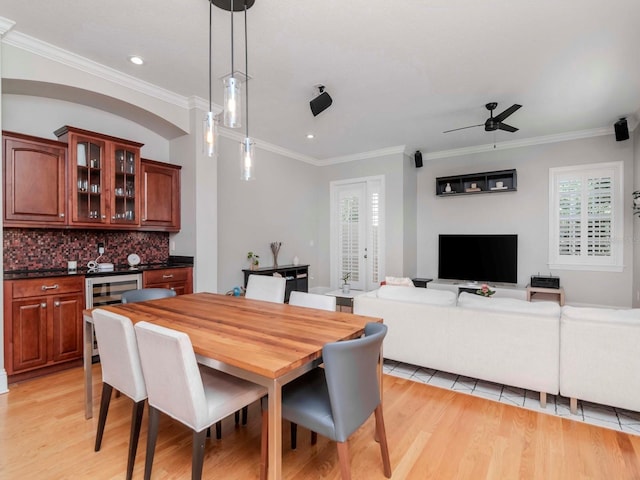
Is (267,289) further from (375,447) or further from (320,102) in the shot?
(320,102)

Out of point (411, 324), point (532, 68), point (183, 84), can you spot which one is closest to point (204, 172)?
point (183, 84)

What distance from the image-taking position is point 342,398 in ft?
4.86

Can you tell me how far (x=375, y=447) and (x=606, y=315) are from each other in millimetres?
1862

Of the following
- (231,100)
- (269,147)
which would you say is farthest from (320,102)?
(269,147)

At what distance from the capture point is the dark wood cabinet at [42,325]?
109 inches

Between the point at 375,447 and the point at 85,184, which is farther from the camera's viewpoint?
the point at 85,184

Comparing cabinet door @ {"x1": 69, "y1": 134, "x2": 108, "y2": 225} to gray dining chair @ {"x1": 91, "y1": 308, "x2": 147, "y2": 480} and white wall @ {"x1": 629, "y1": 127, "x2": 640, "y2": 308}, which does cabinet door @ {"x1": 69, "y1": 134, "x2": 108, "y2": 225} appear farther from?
white wall @ {"x1": 629, "y1": 127, "x2": 640, "y2": 308}

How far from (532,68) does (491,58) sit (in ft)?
1.66

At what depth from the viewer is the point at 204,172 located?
412cm

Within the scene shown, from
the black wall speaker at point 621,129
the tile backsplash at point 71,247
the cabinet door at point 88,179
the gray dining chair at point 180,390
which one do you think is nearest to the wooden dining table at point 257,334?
the gray dining chair at point 180,390

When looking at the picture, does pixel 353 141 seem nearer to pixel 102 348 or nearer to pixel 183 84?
pixel 183 84

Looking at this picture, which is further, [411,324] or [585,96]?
[585,96]

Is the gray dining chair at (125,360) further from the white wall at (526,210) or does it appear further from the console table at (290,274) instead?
the white wall at (526,210)

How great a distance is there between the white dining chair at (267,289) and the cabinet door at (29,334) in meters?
1.81
